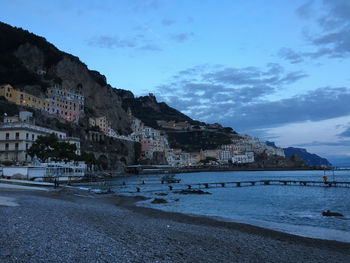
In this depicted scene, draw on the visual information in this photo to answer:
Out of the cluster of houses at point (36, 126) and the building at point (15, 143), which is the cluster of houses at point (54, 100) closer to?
the cluster of houses at point (36, 126)

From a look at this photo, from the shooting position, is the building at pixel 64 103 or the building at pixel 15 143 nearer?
the building at pixel 15 143

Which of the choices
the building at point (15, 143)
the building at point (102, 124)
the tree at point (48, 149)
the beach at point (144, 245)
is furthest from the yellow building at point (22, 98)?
the beach at point (144, 245)

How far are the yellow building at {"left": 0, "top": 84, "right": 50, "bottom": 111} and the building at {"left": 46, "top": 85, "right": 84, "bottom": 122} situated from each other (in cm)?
356

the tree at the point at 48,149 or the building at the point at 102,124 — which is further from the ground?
the building at the point at 102,124

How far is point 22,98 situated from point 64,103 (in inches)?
708

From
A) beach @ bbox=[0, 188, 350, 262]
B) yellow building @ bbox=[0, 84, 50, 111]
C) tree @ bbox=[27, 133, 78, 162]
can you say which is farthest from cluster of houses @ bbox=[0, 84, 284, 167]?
beach @ bbox=[0, 188, 350, 262]

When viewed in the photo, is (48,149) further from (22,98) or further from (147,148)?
(147,148)

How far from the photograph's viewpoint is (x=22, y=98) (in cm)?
9750

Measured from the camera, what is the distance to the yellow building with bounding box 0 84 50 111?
309 feet

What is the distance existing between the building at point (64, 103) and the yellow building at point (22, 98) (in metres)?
3.56

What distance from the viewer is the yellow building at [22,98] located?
309 ft

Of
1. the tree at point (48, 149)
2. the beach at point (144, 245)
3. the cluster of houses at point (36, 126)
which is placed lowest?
the beach at point (144, 245)

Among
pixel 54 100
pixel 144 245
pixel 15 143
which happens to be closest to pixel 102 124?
pixel 54 100

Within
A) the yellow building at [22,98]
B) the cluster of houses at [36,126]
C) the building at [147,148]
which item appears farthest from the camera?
the building at [147,148]
